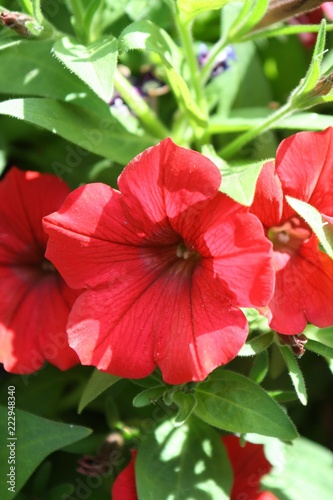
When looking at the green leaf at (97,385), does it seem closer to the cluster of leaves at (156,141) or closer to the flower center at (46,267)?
the cluster of leaves at (156,141)

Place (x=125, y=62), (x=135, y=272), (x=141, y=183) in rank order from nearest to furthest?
(x=141, y=183)
(x=135, y=272)
(x=125, y=62)

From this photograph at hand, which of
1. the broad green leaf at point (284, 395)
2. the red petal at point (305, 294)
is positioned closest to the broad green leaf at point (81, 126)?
the red petal at point (305, 294)

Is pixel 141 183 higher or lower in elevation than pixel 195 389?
higher

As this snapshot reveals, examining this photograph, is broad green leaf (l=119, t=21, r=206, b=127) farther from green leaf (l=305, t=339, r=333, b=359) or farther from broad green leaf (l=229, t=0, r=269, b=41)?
green leaf (l=305, t=339, r=333, b=359)

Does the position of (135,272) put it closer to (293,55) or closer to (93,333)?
(93,333)

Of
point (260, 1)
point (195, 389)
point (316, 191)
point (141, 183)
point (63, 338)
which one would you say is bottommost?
point (195, 389)

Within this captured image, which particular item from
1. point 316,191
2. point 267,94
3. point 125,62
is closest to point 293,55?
point 267,94

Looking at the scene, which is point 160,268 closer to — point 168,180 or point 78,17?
point 168,180

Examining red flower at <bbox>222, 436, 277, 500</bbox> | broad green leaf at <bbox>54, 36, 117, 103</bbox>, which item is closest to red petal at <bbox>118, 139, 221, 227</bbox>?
broad green leaf at <bbox>54, 36, 117, 103</bbox>
